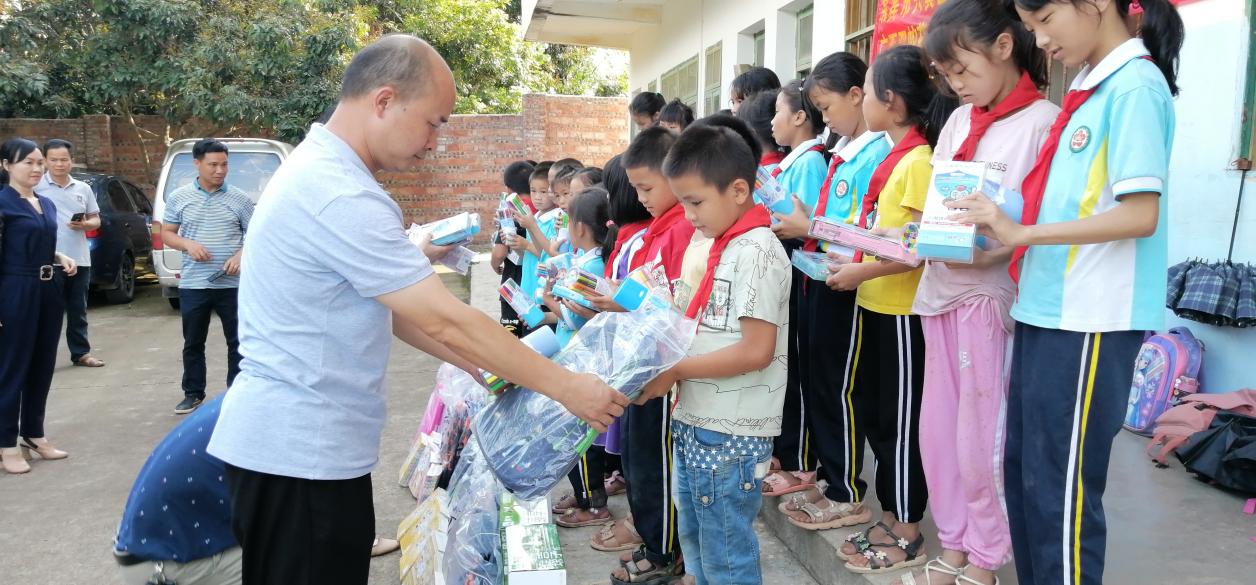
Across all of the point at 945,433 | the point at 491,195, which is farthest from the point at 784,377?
the point at 491,195

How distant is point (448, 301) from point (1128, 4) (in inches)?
62.0

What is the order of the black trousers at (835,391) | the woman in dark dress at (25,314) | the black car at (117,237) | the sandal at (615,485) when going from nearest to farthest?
the black trousers at (835,391)
the sandal at (615,485)
the woman in dark dress at (25,314)
the black car at (117,237)

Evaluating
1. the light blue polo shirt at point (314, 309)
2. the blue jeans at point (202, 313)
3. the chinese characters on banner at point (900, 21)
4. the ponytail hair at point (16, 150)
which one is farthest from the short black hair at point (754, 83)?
the ponytail hair at point (16, 150)

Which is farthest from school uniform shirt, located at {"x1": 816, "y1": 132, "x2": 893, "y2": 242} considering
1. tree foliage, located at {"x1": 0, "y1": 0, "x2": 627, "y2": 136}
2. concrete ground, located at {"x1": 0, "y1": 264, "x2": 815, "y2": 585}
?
tree foliage, located at {"x1": 0, "y1": 0, "x2": 627, "y2": 136}

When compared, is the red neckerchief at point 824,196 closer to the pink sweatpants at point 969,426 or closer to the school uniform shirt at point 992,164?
the school uniform shirt at point 992,164

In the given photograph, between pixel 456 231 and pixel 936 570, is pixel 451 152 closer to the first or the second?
pixel 456 231

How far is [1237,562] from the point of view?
254 centimetres

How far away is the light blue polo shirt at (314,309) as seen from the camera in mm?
1653

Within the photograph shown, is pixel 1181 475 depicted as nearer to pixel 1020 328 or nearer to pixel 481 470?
pixel 1020 328

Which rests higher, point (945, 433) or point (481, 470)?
point (945, 433)

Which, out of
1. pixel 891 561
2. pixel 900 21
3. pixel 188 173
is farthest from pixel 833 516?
pixel 188 173

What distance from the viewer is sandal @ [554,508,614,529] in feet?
11.7

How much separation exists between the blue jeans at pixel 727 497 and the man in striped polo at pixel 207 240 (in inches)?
147

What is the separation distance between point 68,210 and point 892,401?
6599mm
